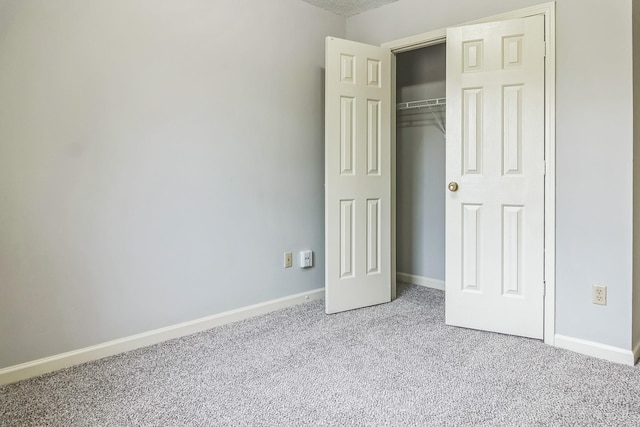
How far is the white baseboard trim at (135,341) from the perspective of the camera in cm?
202

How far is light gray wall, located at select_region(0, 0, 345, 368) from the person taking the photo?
2.00m

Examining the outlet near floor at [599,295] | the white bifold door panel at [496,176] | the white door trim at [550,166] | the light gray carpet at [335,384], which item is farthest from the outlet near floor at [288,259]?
the outlet near floor at [599,295]

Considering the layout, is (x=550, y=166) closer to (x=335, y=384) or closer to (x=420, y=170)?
(x=420, y=170)

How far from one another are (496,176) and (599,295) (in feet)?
2.86

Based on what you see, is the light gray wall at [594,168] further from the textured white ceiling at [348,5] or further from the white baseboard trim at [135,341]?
the white baseboard trim at [135,341]

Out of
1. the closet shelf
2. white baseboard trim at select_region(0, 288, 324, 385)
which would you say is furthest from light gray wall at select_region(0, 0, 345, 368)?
the closet shelf

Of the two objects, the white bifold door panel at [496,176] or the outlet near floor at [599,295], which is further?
the white bifold door panel at [496,176]

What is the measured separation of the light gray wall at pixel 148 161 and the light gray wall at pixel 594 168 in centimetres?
174

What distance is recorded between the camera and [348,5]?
3305 millimetres

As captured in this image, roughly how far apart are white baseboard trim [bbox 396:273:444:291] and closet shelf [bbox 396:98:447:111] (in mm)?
1585

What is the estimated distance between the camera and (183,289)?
2.59 m

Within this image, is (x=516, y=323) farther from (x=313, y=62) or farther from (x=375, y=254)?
(x=313, y=62)

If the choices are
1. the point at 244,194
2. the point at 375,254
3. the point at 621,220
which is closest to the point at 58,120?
the point at 244,194

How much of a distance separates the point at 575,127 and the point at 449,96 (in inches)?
30.2
